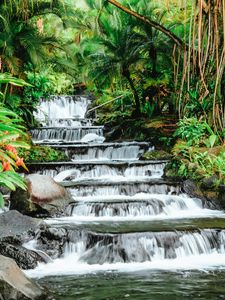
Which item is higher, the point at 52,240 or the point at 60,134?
the point at 60,134

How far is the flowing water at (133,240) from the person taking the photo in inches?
216

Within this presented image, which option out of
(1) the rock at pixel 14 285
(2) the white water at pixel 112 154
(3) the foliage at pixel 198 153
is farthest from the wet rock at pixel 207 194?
(1) the rock at pixel 14 285

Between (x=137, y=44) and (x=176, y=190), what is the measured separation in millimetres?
7111

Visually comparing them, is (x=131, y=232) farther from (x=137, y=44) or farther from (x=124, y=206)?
(x=137, y=44)

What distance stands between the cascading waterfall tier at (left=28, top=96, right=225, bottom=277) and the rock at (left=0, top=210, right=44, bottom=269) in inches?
7.6

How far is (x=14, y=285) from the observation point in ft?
15.2

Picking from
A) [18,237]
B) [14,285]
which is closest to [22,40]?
[18,237]

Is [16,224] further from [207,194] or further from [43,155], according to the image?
[43,155]

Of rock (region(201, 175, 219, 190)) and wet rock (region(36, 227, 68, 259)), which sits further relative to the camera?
rock (region(201, 175, 219, 190))

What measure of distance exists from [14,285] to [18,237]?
7.96ft

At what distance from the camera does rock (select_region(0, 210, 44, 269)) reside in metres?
6.55

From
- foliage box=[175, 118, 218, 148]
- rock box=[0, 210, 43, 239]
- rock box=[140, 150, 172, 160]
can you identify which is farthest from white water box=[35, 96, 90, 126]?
rock box=[0, 210, 43, 239]

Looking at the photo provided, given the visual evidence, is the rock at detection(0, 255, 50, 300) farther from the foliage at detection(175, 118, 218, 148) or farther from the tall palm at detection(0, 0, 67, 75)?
the tall palm at detection(0, 0, 67, 75)

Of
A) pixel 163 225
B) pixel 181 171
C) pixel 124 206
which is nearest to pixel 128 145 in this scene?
pixel 181 171
